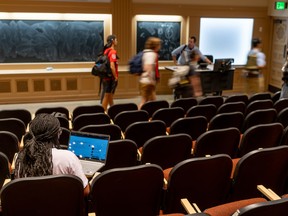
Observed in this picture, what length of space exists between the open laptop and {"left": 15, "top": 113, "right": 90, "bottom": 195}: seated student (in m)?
0.46

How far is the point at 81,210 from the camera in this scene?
2.27 m

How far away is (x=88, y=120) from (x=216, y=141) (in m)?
1.72

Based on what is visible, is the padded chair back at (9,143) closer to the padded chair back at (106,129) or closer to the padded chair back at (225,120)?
the padded chair back at (106,129)

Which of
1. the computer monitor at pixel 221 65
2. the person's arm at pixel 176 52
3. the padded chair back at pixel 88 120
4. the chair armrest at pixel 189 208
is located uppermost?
the person's arm at pixel 176 52

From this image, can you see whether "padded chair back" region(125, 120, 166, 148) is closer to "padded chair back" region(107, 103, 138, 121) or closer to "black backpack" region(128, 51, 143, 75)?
"padded chair back" region(107, 103, 138, 121)

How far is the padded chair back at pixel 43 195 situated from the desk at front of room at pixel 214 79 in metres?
6.03

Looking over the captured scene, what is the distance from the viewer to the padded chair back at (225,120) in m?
4.11

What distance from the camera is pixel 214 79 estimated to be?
8109mm

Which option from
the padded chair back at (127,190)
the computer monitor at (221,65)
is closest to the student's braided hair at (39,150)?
the padded chair back at (127,190)

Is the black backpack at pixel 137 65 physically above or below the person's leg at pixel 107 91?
above

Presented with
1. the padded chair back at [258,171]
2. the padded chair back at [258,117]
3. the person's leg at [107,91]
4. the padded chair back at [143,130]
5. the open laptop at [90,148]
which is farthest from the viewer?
the person's leg at [107,91]

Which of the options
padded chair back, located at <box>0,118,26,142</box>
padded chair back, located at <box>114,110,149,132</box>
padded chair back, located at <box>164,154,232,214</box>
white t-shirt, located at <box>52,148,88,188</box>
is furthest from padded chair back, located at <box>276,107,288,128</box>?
padded chair back, located at <box>0,118,26,142</box>

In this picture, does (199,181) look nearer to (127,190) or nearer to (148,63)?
(127,190)

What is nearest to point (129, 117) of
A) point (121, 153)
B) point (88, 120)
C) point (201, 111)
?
point (88, 120)
